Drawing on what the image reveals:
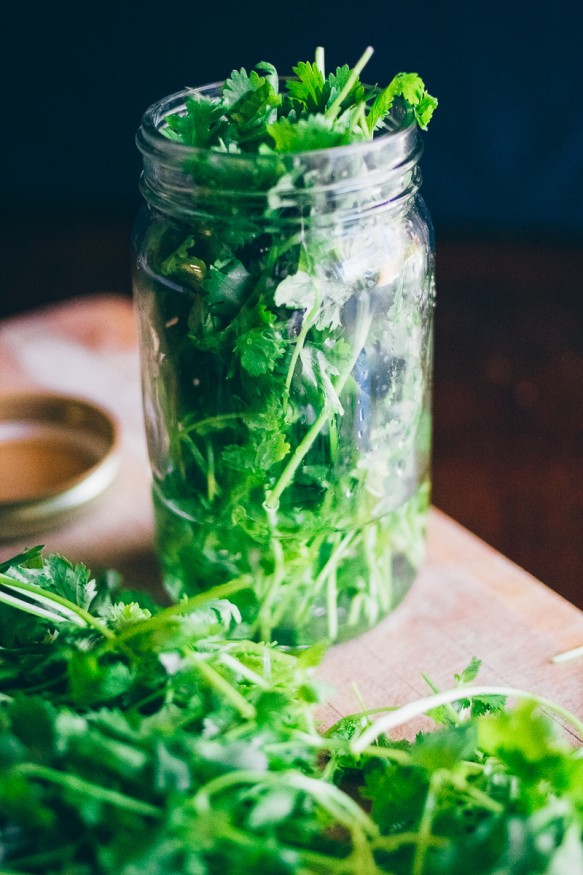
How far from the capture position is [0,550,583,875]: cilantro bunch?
2.03 feet

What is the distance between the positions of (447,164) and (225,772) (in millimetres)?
2076

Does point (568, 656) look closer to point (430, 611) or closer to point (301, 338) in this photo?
point (430, 611)

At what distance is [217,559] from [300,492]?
0.40ft

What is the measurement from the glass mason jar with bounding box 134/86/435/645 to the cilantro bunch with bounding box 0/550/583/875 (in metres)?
0.10

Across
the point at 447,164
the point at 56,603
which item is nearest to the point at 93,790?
the point at 56,603

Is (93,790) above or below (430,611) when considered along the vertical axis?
above

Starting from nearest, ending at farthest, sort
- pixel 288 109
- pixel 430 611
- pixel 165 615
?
1. pixel 165 615
2. pixel 288 109
3. pixel 430 611

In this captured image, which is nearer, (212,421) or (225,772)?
(225,772)

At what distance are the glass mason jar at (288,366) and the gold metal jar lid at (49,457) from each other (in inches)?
7.4

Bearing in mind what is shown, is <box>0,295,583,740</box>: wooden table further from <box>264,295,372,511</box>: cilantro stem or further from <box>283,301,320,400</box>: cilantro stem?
<box>283,301,320,400</box>: cilantro stem

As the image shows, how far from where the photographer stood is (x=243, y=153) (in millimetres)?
790

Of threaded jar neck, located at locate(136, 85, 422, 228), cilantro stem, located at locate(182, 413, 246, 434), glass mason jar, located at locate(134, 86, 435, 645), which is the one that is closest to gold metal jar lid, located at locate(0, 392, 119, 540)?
glass mason jar, located at locate(134, 86, 435, 645)

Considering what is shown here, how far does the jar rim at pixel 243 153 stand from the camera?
0.77 meters

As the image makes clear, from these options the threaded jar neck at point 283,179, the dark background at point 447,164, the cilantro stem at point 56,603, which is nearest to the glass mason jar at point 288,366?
the threaded jar neck at point 283,179
